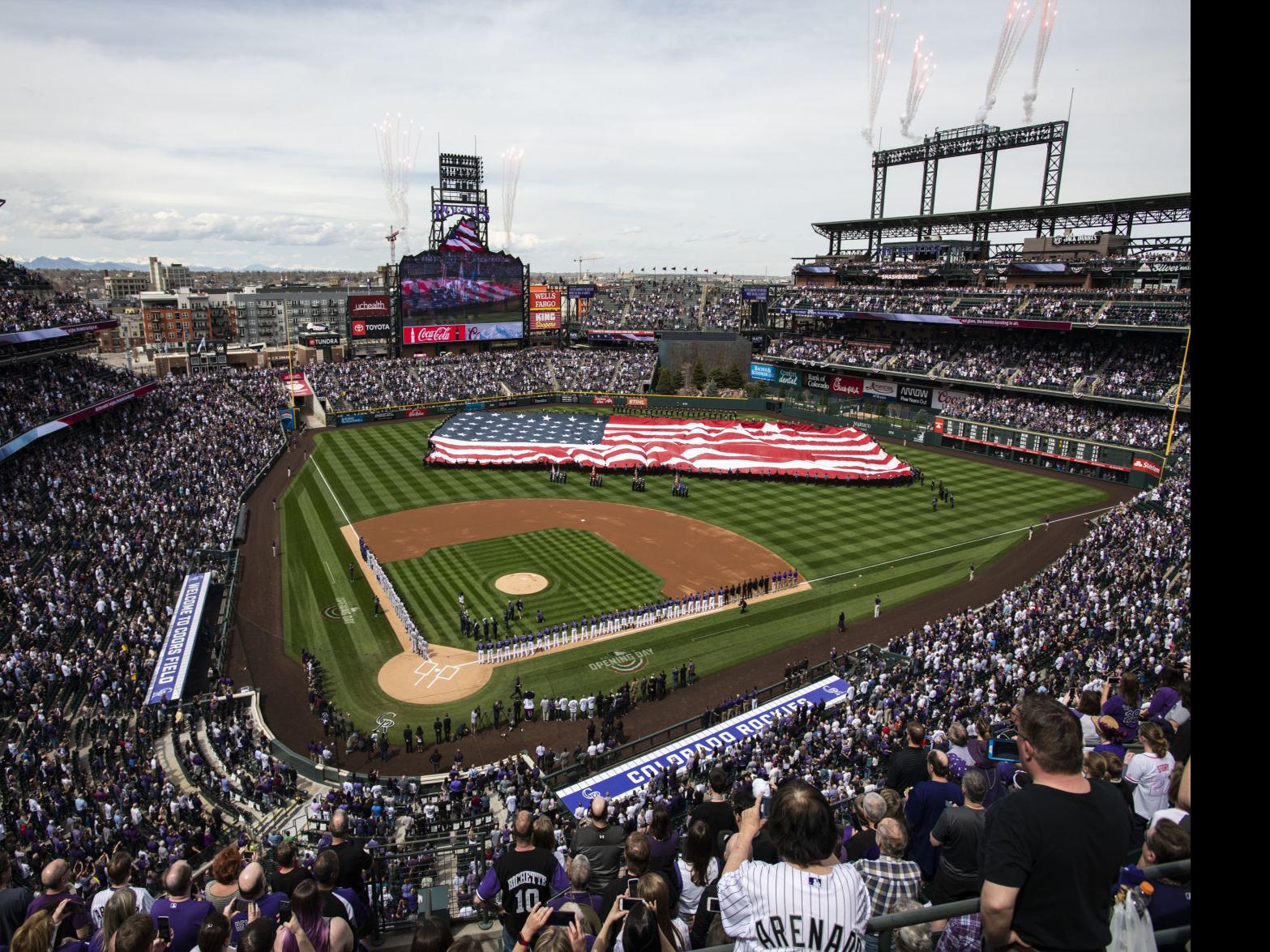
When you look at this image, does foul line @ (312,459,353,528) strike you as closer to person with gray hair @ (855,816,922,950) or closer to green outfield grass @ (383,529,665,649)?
green outfield grass @ (383,529,665,649)

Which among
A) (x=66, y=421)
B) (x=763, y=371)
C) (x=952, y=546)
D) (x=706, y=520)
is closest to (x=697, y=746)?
(x=706, y=520)

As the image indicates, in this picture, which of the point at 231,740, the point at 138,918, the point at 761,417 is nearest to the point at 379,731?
the point at 231,740

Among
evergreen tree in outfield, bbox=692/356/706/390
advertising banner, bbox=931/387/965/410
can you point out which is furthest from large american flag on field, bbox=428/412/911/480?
evergreen tree in outfield, bbox=692/356/706/390

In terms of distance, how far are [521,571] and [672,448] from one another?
69.4 ft

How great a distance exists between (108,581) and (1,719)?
9.55m

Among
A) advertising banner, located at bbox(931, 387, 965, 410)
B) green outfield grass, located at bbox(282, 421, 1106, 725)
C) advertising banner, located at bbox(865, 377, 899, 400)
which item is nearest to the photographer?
green outfield grass, located at bbox(282, 421, 1106, 725)

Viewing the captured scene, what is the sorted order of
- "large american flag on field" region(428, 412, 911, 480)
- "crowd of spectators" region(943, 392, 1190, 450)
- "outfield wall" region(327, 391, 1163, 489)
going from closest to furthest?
"large american flag on field" region(428, 412, 911, 480) < "outfield wall" region(327, 391, 1163, 489) < "crowd of spectators" region(943, 392, 1190, 450)

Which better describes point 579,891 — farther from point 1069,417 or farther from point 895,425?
point 895,425

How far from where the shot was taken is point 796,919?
4.78m

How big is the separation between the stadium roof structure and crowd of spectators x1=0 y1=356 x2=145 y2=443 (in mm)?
75328

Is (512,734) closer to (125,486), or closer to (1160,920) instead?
(1160,920)

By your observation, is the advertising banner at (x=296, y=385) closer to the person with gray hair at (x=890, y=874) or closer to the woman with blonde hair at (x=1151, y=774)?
the woman with blonde hair at (x=1151, y=774)

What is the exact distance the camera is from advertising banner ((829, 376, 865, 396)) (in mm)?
77375
